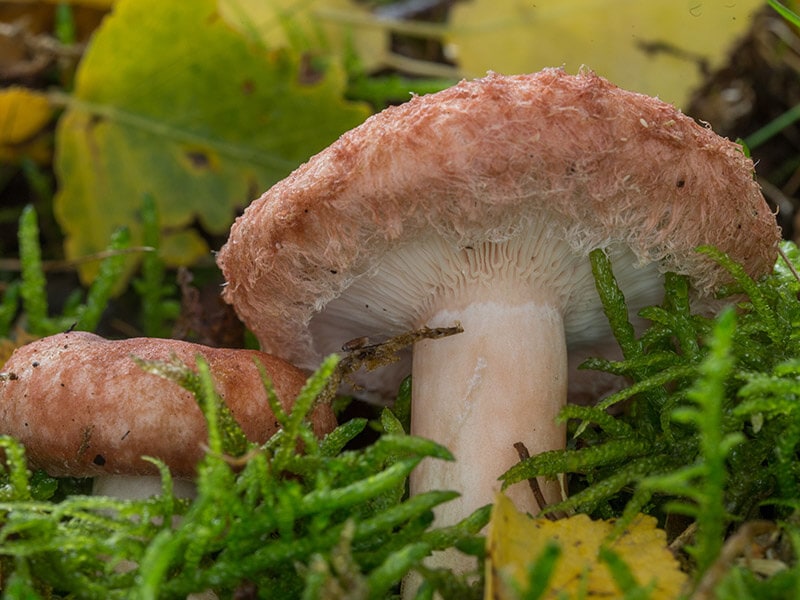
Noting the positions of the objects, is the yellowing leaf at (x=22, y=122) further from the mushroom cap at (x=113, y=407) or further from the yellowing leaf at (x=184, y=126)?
the mushroom cap at (x=113, y=407)

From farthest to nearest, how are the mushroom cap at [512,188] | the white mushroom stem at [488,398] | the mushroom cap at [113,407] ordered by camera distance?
the white mushroom stem at [488,398] → the mushroom cap at [113,407] → the mushroom cap at [512,188]

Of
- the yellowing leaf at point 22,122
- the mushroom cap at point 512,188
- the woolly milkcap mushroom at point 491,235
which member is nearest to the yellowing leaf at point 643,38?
the woolly milkcap mushroom at point 491,235

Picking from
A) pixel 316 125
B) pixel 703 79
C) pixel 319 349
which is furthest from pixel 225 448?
pixel 703 79

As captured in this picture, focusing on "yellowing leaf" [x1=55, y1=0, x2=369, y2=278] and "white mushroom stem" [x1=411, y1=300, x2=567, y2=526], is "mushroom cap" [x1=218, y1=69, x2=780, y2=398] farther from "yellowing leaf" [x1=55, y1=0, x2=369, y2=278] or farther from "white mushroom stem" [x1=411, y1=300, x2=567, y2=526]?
"yellowing leaf" [x1=55, y1=0, x2=369, y2=278]

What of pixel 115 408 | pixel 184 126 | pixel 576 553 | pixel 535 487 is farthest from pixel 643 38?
pixel 115 408

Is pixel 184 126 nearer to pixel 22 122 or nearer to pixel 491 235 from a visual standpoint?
pixel 22 122

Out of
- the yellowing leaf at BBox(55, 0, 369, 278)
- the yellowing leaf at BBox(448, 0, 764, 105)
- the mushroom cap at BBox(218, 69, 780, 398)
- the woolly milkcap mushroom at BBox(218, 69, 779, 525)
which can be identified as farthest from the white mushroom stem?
the yellowing leaf at BBox(448, 0, 764, 105)
